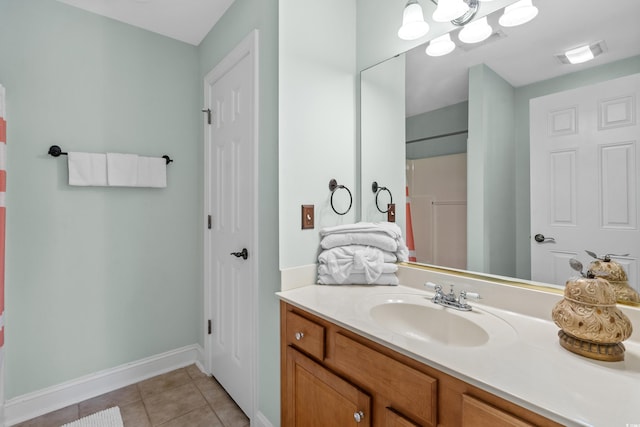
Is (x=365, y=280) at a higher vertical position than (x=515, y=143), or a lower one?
lower

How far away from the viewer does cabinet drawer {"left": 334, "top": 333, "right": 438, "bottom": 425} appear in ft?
2.47

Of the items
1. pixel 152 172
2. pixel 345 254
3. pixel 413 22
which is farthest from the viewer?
pixel 152 172

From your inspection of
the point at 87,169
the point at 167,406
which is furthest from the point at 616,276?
the point at 87,169

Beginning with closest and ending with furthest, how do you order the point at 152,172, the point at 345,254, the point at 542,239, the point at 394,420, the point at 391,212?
the point at 394,420
the point at 542,239
the point at 345,254
the point at 391,212
the point at 152,172

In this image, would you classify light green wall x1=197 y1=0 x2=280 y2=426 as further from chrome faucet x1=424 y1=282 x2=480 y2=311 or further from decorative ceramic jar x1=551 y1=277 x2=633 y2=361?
decorative ceramic jar x1=551 y1=277 x2=633 y2=361

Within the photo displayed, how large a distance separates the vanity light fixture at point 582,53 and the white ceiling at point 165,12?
1.75 m

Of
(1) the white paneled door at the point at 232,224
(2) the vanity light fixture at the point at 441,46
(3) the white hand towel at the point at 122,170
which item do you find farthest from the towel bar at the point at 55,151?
(2) the vanity light fixture at the point at 441,46

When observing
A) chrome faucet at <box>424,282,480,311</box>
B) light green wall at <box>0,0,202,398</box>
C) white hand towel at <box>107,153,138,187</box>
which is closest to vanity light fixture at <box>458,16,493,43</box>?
chrome faucet at <box>424,282,480,311</box>

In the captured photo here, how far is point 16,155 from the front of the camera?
5.40ft

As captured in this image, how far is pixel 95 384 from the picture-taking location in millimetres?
1870

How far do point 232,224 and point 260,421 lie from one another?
1.09 meters

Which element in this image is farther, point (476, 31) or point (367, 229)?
point (367, 229)

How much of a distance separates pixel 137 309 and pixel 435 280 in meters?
2.00

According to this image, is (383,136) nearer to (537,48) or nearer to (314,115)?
(314,115)
